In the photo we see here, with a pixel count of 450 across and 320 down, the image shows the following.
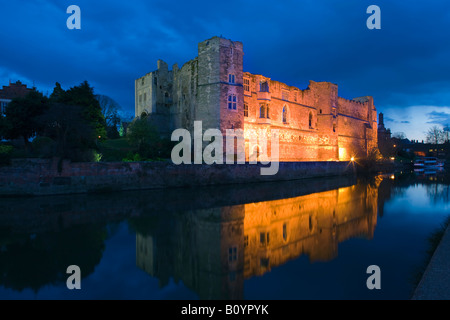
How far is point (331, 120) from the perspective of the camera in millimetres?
35469

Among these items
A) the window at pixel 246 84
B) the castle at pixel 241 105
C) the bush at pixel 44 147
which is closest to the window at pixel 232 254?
the bush at pixel 44 147

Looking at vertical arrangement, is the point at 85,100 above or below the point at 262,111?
below

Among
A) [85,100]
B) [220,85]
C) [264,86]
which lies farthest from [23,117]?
[264,86]

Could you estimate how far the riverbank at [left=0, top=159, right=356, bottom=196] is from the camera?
14.0 meters

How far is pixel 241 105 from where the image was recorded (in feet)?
78.6

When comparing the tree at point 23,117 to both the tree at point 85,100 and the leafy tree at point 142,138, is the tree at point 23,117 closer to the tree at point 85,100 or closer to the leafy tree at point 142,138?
the tree at point 85,100

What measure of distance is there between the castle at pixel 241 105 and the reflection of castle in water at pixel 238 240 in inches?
527

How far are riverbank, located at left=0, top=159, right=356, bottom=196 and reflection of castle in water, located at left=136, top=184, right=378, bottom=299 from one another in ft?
22.8

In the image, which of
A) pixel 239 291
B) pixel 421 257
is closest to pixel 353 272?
pixel 421 257

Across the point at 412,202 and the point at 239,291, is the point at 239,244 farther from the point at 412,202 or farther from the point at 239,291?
the point at 412,202

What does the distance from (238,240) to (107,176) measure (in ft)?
36.1

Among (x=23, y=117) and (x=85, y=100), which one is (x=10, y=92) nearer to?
(x=85, y=100)

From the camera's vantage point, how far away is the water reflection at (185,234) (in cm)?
552

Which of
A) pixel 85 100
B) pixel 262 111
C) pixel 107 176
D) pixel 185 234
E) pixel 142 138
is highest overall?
pixel 262 111
